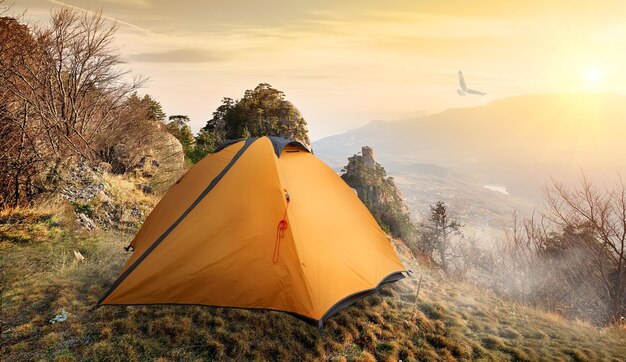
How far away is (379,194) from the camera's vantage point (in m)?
42.9

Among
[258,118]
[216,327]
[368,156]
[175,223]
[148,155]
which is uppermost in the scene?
[258,118]

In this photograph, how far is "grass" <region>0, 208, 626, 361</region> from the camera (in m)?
3.83

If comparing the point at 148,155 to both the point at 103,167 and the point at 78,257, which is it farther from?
the point at 78,257

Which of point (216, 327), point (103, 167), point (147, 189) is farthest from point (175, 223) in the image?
point (103, 167)

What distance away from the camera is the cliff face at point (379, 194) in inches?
1610

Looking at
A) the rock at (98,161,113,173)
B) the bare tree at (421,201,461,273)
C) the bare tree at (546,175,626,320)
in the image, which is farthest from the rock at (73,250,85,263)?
the bare tree at (421,201,461,273)

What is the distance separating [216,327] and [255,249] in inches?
56.6

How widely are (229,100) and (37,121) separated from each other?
66.4 ft

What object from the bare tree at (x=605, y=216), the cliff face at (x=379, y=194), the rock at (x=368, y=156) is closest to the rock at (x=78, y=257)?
the bare tree at (x=605, y=216)

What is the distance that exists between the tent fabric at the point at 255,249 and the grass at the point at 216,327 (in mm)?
716

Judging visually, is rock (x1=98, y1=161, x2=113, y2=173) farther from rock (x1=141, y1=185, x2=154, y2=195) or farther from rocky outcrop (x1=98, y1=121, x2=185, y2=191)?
rock (x1=141, y1=185, x2=154, y2=195)

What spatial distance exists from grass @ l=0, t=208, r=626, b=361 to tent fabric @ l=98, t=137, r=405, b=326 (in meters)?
0.72

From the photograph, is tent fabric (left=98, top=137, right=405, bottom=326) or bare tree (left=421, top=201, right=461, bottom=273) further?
bare tree (left=421, top=201, right=461, bottom=273)

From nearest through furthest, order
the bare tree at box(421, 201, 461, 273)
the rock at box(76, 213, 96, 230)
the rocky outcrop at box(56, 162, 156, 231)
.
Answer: the rock at box(76, 213, 96, 230) < the rocky outcrop at box(56, 162, 156, 231) < the bare tree at box(421, 201, 461, 273)
